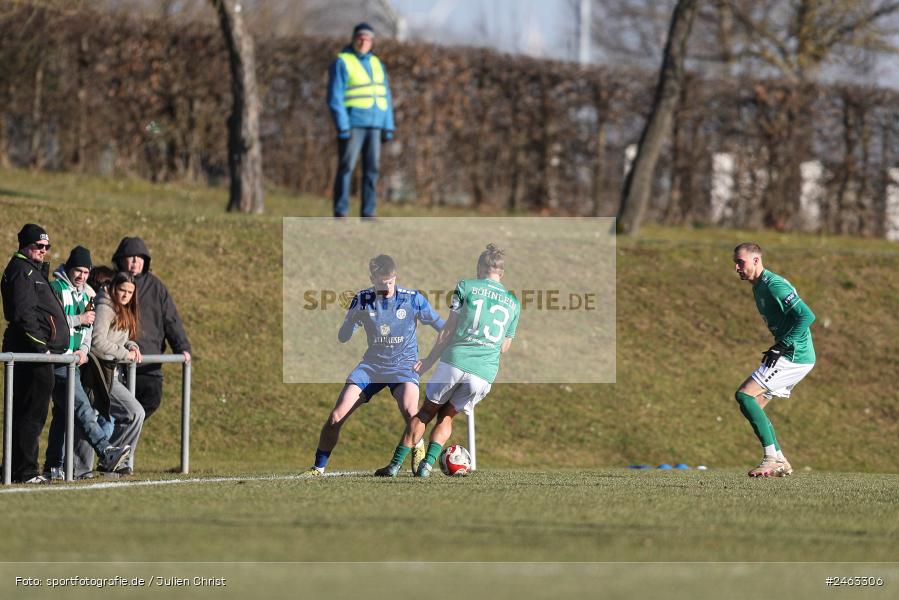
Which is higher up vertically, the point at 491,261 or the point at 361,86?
the point at 361,86

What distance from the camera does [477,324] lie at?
11.3 meters

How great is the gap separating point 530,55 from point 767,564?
19.0 metres

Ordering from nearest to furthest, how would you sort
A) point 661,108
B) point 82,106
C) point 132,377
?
point 132,377 → point 82,106 → point 661,108

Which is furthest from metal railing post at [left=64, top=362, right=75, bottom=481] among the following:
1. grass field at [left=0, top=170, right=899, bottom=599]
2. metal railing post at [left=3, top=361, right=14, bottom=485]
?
grass field at [left=0, top=170, right=899, bottom=599]

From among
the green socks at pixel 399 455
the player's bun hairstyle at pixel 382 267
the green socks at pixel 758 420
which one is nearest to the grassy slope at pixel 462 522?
the green socks at pixel 399 455

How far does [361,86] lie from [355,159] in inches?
35.4

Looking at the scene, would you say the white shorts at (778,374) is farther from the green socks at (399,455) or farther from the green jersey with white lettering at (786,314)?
the green socks at (399,455)

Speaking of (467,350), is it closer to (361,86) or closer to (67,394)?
(67,394)

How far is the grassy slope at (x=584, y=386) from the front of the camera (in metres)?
16.1

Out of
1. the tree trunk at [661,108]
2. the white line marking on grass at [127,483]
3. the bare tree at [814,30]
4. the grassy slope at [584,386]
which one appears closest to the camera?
the white line marking on grass at [127,483]

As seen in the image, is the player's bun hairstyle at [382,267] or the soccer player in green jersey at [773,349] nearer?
the player's bun hairstyle at [382,267]

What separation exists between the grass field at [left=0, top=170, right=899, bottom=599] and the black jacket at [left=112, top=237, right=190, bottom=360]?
114cm

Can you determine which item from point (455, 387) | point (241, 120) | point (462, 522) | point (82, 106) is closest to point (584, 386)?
point (241, 120)

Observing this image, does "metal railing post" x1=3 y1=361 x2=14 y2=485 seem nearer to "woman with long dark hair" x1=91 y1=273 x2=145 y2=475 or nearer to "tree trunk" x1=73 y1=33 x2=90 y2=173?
"woman with long dark hair" x1=91 y1=273 x2=145 y2=475
